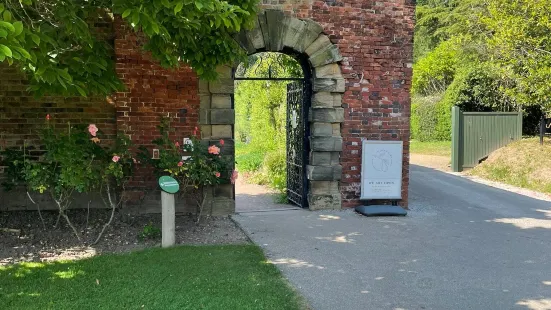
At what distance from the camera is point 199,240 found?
686cm

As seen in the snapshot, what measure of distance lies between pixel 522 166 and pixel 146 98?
1135 cm

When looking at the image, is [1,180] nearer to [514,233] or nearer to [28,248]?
[28,248]

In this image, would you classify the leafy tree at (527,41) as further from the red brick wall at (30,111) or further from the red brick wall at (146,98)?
the red brick wall at (30,111)

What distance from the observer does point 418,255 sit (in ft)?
20.7

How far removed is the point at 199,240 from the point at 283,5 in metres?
4.31

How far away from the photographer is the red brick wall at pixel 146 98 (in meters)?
8.06

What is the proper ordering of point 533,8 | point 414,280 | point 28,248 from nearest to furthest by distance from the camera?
point 414,280, point 28,248, point 533,8

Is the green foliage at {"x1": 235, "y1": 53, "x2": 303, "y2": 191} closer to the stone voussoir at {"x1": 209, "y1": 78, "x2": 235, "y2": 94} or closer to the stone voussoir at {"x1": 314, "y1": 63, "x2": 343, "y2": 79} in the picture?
the stone voussoir at {"x1": 314, "y1": 63, "x2": 343, "y2": 79}

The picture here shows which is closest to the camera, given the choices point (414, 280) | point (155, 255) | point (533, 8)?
point (414, 280)

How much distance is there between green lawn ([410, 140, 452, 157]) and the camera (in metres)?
22.1

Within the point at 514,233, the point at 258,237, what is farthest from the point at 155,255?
the point at 514,233

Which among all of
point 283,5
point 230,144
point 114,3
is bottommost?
point 230,144

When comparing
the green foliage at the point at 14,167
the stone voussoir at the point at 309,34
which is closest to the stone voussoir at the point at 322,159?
the stone voussoir at the point at 309,34

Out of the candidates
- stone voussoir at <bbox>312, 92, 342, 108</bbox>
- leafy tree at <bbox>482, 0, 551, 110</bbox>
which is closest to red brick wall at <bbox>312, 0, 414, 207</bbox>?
stone voussoir at <bbox>312, 92, 342, 108</bbox>
